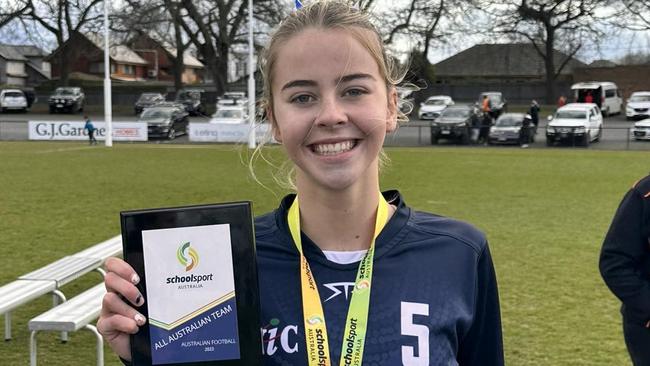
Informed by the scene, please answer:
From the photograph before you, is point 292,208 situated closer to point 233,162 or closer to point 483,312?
point 483,312

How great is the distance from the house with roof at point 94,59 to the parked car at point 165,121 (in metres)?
16.1

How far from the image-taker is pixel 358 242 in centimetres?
186

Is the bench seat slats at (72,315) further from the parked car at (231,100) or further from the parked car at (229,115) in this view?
the parked car at (231,100)

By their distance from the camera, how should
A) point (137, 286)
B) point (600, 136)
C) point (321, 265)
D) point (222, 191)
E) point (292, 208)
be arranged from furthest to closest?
point (600, 136)
point (222, 191)
point (292, 208)
point (321, 265)
point (137, 286)

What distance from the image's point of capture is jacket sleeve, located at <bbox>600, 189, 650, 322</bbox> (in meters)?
3.02

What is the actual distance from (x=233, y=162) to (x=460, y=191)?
8.68 meters

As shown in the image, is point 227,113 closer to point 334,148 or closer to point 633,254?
point 633,254

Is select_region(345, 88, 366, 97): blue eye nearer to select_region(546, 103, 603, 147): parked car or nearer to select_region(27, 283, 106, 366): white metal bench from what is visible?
select_region(27, 283, 106, 366): white metal bench

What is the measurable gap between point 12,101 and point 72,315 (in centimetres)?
4833

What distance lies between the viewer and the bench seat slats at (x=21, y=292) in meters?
4.87

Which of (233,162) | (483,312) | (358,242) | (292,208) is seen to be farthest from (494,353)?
(233,162)

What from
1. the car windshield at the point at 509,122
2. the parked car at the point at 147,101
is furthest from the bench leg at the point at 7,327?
the parked car at the point at 147,101

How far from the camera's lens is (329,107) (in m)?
1.73

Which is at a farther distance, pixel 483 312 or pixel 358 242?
pixel 483 312
